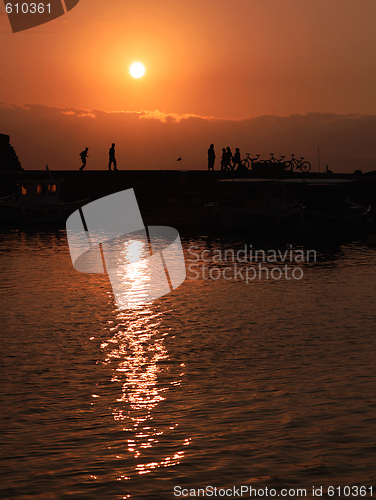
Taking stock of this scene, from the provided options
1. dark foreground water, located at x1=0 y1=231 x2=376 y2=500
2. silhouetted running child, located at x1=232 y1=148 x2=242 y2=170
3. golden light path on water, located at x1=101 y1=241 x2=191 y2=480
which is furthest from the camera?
silhouetted running child, located at x1=232 y1=148 x2=242 y2=170

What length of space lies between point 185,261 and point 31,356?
675 inches

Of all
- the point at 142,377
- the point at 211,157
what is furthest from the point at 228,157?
the point at 142,377

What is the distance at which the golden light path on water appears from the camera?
23.0 ft

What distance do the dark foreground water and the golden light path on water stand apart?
2cm

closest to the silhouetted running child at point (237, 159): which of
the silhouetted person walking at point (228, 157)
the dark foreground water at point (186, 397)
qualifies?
the silhouetted person walking at point (228, 157)

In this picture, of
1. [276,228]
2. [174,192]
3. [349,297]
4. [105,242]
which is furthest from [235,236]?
[349,297]

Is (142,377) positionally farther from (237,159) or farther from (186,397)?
(237,159)

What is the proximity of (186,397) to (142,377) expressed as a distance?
1.30 meters

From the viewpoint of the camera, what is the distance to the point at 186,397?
8.79 m

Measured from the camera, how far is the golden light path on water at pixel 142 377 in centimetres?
701

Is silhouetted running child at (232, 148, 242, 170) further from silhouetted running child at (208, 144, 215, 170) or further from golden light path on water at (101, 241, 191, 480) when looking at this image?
golden light path on water at (101, 241, 191, 480)

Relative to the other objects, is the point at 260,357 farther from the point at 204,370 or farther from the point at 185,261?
the point at 185,261

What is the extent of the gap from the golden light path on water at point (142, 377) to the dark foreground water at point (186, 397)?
2cm

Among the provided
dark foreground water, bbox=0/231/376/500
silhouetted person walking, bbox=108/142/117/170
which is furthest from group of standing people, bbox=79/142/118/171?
dark foreground water, bbox=0/231/376/500
